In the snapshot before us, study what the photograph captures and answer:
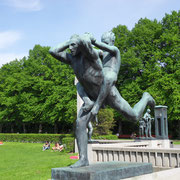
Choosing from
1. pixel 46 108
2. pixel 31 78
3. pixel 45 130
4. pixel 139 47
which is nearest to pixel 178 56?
pixel 139 47

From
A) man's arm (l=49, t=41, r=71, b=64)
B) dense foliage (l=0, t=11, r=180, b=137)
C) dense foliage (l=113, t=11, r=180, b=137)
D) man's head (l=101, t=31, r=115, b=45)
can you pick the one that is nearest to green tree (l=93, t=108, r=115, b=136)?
dense foliage (l=0, t=11, r=180, b=137)

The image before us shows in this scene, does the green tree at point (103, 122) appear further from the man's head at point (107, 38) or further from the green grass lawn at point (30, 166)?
the man's head at point (107, 38)

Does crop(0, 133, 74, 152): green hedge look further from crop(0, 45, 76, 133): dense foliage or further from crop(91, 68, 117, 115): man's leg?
crop(91, 68, 117, 115): man's leg

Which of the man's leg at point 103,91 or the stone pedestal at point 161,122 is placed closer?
the man's leg at point 103,91

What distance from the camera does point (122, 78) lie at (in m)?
33.0

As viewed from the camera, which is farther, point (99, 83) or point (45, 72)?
point (45, 72)

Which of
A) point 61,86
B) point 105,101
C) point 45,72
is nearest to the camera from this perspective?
point 105,101

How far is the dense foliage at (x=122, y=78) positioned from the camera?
27688 mm

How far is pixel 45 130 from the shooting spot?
48469 mm

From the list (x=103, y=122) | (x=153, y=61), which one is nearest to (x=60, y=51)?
(x=103, y=122)

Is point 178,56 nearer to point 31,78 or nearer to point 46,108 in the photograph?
point 46,108

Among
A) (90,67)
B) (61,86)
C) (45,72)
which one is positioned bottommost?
(90,67)

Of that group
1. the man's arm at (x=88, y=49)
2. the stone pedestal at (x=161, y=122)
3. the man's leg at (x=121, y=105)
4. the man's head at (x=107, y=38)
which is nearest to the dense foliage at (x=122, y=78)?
the stone pedestal at (x=161, y=122)

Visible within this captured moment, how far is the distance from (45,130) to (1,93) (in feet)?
34.8
